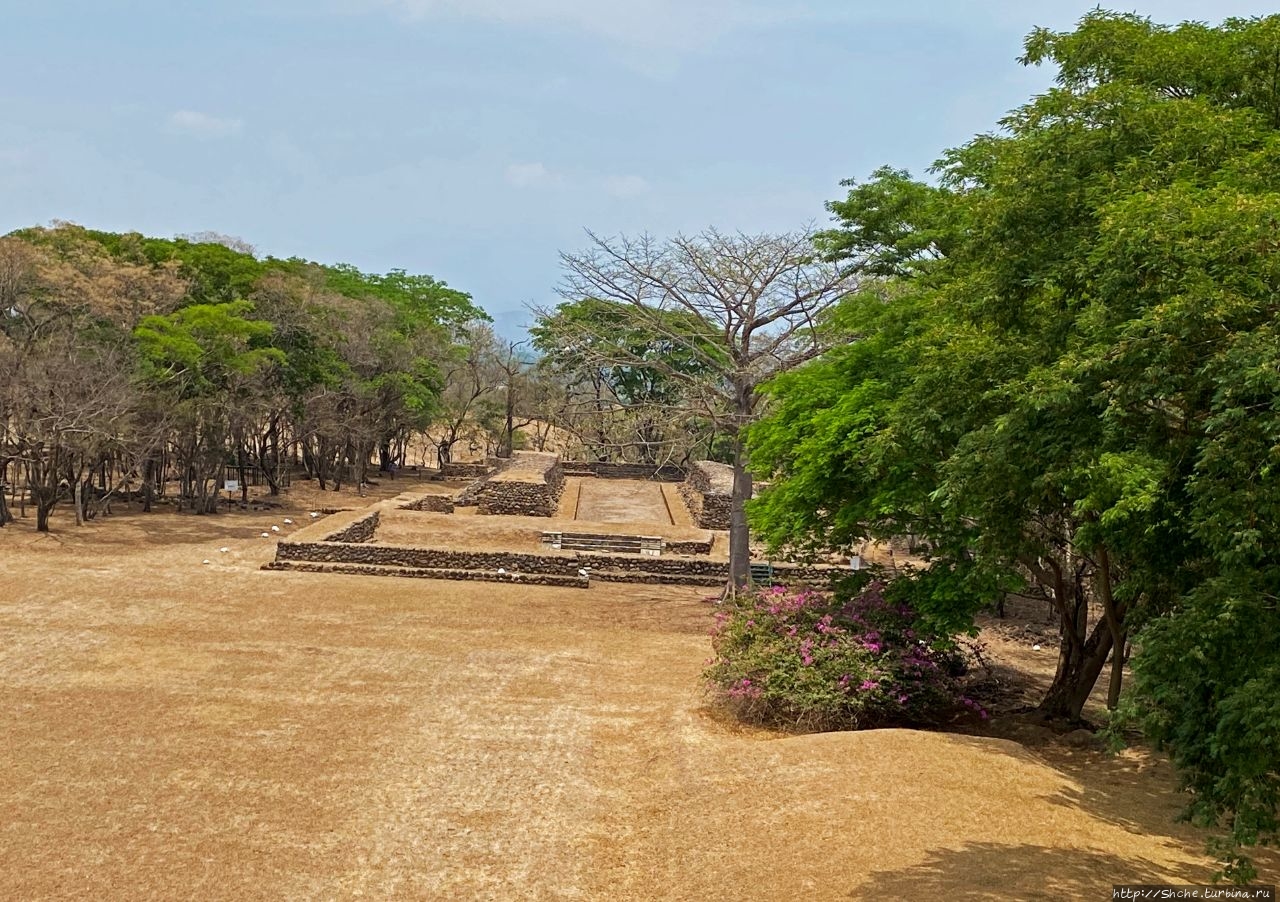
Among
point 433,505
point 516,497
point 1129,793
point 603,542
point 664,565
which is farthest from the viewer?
point 516,497

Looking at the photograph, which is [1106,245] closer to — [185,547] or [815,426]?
[815,426]

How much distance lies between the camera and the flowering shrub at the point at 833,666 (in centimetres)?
1108

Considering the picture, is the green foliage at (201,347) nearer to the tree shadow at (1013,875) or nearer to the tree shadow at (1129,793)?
the tree shadow at (1129,793)

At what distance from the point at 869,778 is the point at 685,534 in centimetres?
1643

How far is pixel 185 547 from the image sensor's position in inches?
925

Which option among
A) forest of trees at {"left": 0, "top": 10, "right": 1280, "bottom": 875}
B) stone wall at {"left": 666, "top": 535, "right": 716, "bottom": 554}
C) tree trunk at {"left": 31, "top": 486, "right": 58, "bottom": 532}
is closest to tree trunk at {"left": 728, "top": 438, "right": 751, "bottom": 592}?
forest of trees at {"left": 0, "top": 10, "right": 1280, "bottom": 875}

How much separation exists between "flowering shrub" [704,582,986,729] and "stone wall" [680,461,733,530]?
17.1 m

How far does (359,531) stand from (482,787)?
51.6 ft

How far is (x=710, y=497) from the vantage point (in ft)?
99.5

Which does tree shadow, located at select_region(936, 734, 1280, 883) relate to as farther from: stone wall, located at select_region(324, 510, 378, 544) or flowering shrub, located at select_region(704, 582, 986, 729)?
stone wall, located at select_region(324, 510, 378, 544)

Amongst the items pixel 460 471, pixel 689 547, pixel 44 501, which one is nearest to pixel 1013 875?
pixel 689 547

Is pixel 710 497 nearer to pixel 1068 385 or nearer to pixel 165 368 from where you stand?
pixel 165 368

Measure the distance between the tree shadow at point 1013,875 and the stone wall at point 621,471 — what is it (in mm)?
38458

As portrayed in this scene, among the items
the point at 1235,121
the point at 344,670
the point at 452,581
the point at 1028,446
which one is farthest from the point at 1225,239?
the point at 452,581
